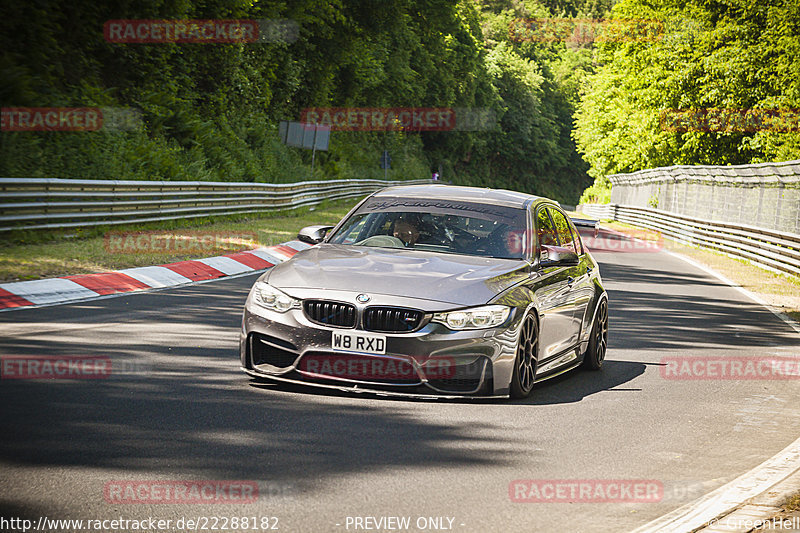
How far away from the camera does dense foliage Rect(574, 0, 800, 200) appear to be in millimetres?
49094

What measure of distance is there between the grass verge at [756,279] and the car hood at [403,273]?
8.81 meters

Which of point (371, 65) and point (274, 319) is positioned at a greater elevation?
point (371, 65)

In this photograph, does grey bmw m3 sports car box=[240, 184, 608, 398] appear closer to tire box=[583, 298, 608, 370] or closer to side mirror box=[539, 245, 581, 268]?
side mirror box=[539, 245, 581, 268]

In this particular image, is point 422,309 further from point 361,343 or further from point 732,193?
point 732,193

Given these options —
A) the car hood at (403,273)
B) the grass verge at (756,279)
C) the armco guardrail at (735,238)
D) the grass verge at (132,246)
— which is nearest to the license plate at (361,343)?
the car hood at (403,273)

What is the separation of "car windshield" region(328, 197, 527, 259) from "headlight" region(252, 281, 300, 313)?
1330 mm

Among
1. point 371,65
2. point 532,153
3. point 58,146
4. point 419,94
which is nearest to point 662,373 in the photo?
point 58,146

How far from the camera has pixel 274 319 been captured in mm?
7207

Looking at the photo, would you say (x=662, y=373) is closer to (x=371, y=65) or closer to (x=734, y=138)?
(x=734, y=138)

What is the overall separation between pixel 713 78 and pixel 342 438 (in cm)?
4936

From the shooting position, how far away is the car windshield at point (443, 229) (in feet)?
27.5

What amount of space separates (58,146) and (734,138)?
40.7m

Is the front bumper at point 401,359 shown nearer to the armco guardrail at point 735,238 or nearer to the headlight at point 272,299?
the headlight at point 272,299

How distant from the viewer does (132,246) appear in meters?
17.7
